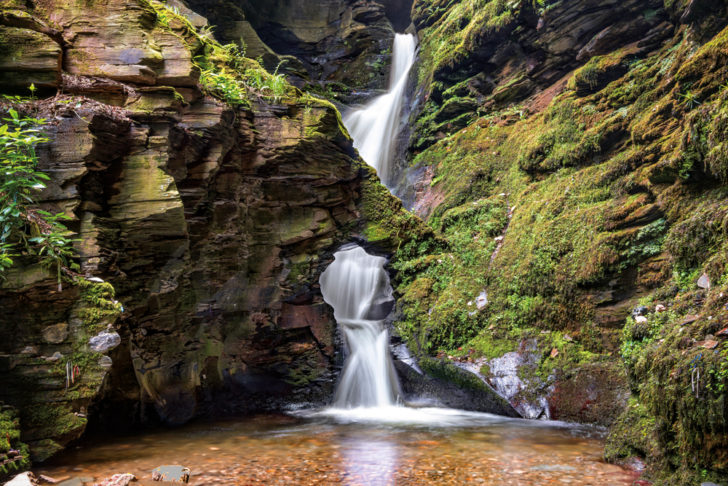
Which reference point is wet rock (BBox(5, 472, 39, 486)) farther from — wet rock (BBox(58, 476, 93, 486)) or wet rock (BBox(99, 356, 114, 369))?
wet rock (BBox(99, 356, 114, 369))

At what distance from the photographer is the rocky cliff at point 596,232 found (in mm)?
4242

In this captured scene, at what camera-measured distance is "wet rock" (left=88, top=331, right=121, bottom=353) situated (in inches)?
186

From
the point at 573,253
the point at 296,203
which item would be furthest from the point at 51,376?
the point at 573,253

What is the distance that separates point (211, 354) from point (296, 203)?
127 inches

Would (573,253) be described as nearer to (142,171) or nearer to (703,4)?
(703,4)

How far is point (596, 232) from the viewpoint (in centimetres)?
727

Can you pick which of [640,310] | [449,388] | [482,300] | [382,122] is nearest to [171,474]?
[449,388]

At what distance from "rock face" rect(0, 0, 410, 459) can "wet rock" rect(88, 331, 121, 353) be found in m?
0.01

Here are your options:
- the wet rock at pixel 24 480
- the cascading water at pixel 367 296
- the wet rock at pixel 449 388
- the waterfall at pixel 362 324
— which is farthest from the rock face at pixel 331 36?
the wet rock at pixel 24 480

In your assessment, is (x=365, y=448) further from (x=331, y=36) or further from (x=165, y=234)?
(x=331, y=36)

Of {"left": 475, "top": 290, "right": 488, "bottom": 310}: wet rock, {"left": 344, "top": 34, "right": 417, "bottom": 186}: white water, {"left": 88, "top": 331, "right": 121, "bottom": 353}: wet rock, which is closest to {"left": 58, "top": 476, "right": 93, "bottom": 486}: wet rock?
{"left": 88, "top": 331, "right": 121, "bottom": 353}: wet rock

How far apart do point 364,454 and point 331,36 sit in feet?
69.6

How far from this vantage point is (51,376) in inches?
177

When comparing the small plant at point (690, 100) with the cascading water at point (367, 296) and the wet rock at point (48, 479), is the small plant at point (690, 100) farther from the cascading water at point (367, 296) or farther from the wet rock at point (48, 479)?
the wet rock at point (48, 479)
